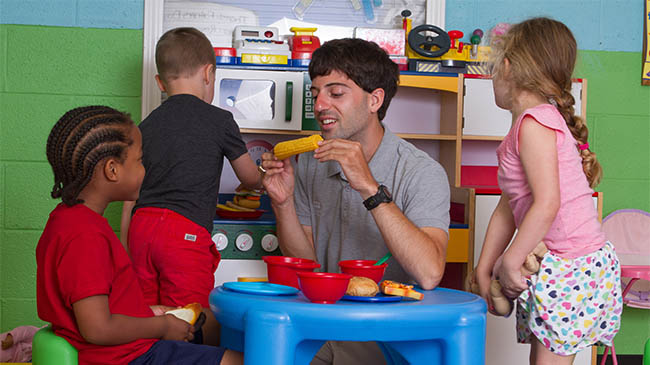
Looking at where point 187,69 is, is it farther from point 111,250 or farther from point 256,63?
point 111,250

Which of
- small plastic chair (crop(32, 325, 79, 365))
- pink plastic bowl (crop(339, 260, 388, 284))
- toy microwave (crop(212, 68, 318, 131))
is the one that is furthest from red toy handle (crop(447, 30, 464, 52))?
small plastic chair (crop(32, 325, 79, 365))

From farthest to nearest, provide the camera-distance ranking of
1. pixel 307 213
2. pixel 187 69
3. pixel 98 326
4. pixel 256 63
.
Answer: pixel 256 63
pixel 187 69
pixel 307 213
pixel 98 326

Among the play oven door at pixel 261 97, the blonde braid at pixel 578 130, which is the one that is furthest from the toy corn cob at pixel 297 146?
the play oven door at pixel 261 97

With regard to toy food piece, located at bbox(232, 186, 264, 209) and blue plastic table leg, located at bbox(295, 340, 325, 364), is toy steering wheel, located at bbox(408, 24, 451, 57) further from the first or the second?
blue plastic table leg, located at bbox(295, 340, 325, 364)

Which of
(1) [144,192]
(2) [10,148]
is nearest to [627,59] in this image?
(1) [144,192]

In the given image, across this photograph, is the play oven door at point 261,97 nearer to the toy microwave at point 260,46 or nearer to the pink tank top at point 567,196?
the toy microwave at point 260,46

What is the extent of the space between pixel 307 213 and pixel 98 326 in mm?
898

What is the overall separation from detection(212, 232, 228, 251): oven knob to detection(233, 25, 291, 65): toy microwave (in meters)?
0.83

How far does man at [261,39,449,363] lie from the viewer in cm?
191

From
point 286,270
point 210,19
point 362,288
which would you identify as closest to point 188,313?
point 286,270

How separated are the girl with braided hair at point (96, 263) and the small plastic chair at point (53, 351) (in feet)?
0.06

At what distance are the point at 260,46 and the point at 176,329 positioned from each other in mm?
1750

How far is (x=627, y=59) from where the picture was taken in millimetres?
3547

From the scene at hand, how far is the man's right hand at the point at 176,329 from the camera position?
1575 millimetres
